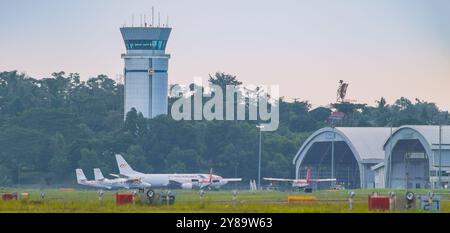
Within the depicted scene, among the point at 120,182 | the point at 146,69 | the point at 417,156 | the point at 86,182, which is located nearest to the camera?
the point at 86,182

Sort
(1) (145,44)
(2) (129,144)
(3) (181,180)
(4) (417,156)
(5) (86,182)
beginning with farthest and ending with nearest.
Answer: (1) (145,44) < (2) (129,144) < (4) (417,156) < (5) (86,182) < (3) (181,180)

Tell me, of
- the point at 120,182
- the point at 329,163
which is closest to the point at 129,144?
the point at 120,182

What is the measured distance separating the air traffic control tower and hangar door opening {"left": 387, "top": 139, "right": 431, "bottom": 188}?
2270 inches

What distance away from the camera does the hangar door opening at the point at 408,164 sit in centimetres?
12425

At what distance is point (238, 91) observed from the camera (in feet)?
539

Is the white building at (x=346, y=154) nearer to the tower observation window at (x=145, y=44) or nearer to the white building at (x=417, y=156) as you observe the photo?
the white building at (x=417, y=156)

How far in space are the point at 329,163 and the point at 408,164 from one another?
48.2 ft

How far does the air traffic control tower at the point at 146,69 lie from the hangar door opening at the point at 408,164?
5767 cm

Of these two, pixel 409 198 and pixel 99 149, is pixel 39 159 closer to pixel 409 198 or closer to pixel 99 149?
pixel 99 149

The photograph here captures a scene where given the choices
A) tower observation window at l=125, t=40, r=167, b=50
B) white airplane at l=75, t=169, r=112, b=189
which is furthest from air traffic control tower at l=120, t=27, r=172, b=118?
white airplane at l=75, t=169, r=112, b=189

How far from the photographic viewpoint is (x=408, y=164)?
126 meters

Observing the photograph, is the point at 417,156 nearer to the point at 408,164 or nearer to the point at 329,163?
the point at 408,164

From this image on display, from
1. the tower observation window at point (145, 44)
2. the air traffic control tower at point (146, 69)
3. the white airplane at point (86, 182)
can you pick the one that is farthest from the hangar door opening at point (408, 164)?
the tower observation window at point (145, 44)

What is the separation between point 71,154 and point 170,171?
11.5 metres
